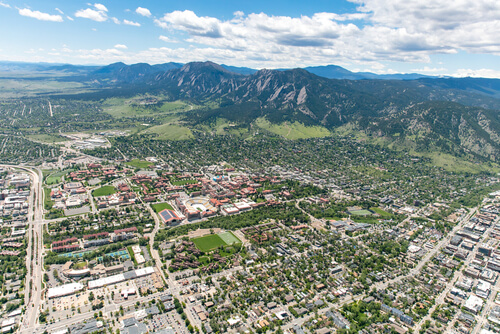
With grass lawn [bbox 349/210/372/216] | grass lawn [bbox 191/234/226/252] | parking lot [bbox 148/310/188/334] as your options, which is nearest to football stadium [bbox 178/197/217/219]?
grass lawn [bbox 191/234/226/252]

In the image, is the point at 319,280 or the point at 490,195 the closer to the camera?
the point at 319,280

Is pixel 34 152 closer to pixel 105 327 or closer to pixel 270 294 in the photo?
pixel 105 327

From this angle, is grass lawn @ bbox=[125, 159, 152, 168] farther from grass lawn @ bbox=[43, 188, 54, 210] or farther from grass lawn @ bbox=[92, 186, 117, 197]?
grass lawn @ bbox=[43, 188, 54, 210]

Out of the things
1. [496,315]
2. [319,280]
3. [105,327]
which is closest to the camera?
[105,327]

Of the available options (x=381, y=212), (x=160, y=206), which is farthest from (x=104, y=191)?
(x=381, y=212)

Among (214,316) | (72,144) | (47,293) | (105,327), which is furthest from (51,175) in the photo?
(214,316)

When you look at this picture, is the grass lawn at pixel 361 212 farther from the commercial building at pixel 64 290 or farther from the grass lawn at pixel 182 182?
the commercial building at pixel 64 290
